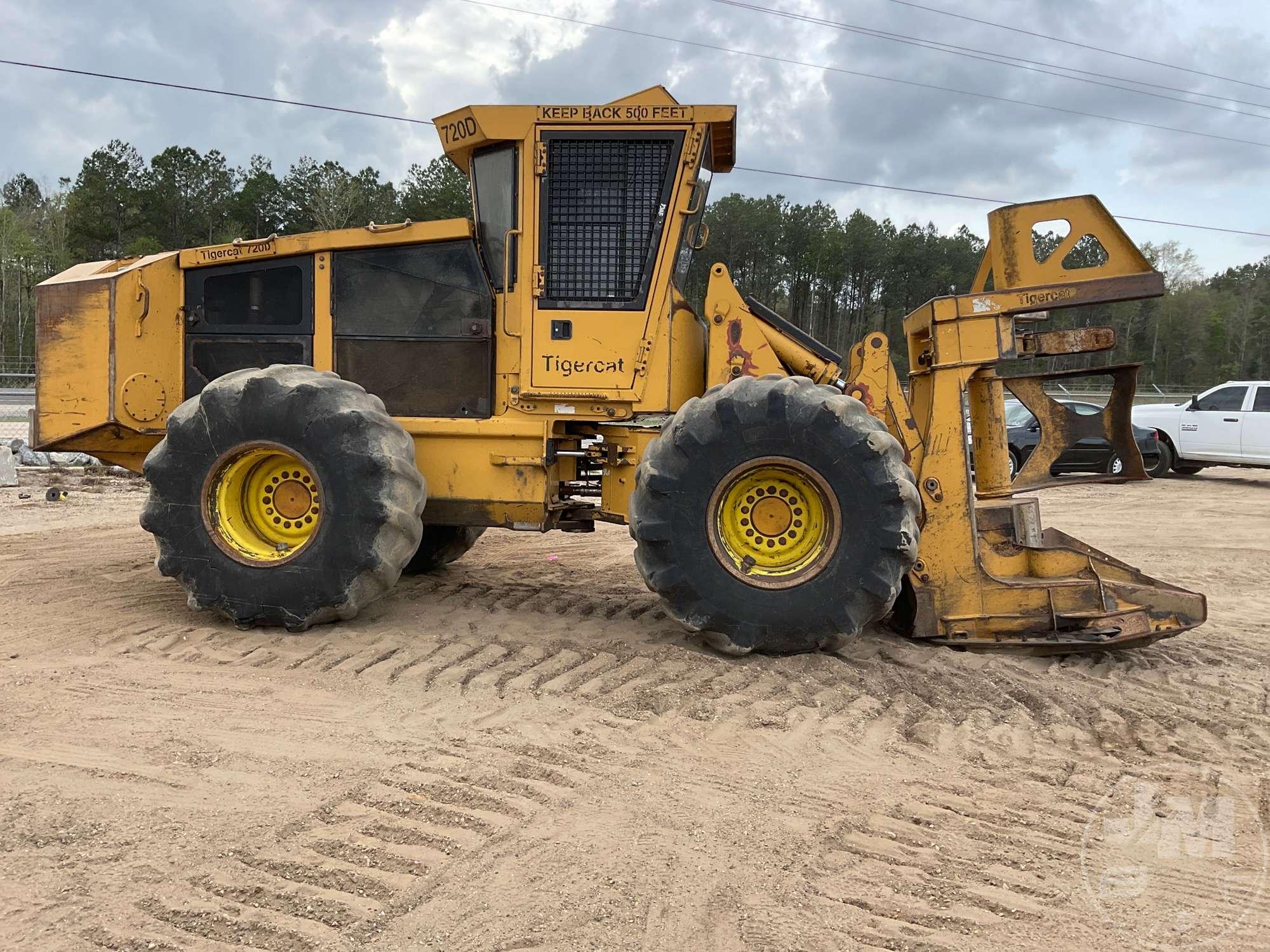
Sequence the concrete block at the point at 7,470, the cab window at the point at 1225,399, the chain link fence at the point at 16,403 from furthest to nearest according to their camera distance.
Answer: the chain link fence at the point at 16,403 < the cab window at the point at 1225,399 < the concrete block at the point at 7,470

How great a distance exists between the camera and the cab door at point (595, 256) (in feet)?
18.0

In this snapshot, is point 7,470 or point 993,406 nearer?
point 993,406

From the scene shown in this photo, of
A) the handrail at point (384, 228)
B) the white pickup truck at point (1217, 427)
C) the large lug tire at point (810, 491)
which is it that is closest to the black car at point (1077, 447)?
the white pickup truck at point (1217, 427)

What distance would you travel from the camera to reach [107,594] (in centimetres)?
623

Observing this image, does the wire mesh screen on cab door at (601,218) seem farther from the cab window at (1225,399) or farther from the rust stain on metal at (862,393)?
the cab window at (1225,399)

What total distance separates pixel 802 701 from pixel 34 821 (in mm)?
2986

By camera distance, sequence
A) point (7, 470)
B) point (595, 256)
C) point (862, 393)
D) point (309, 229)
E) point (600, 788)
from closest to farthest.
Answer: point (600, 788)
point (862, 393)
point (595, 256)
point (7, 470)
point (309, 229)

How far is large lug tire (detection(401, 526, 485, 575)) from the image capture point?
6988 millimetres

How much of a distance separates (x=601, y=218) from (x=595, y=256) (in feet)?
0.72

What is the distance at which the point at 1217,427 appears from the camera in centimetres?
1553

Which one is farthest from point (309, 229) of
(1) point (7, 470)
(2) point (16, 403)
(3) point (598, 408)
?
(3) point (598, 408)

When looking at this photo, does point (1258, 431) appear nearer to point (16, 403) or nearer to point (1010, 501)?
point (1010, 501)

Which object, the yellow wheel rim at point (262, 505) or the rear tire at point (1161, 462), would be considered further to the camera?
the rear tire at point (1161, 462)

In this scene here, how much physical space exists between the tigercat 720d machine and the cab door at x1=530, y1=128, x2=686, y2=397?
13 mm
